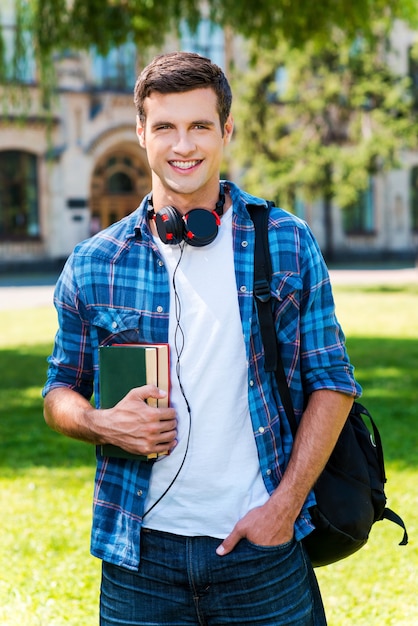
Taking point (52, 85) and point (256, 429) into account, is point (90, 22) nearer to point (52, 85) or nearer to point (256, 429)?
point (52, 85)

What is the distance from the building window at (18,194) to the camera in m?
34.8

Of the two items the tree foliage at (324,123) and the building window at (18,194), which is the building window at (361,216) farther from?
the building window at (18,194)

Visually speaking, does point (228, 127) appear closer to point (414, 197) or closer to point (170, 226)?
point (170, 226)

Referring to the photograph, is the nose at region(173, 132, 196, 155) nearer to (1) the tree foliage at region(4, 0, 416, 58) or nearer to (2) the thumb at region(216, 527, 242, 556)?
(2) the thumb at region(216, 527, 242, 556)

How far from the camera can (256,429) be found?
2.42 metres

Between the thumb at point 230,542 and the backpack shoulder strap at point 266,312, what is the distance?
0.31 m

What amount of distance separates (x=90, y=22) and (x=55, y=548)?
24.0 feet

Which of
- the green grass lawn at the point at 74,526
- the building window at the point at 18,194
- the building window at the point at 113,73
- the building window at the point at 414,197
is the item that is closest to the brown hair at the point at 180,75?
the green grass lawn at the point at 74,526

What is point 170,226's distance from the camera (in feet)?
8.04

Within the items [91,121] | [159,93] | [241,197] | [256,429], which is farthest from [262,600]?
[91,121]

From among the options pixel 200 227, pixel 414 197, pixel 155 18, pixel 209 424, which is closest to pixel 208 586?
pixel 209 424

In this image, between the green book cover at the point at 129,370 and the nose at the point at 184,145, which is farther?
the nose at the point at 184,145

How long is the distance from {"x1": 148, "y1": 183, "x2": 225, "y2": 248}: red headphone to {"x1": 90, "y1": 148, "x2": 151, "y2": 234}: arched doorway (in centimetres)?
3406

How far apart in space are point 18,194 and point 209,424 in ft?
110
